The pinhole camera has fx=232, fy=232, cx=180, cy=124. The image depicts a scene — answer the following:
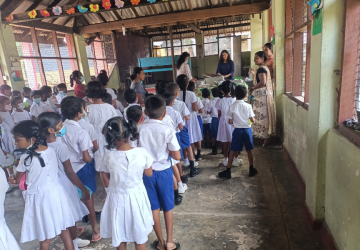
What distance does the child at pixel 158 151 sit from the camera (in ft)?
5.77

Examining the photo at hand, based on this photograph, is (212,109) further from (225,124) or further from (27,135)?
(27,135)

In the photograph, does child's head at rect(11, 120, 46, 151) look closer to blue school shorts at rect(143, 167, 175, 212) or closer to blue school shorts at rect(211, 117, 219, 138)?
blue school shorts at rect(143, 167, 175, 212)

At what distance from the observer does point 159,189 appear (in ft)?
5.90

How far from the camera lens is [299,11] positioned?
276cm

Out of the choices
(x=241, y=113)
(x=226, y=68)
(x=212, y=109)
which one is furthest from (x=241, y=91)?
(x=226, y=68)

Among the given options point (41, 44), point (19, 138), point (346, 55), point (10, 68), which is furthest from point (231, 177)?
point (41, 44)

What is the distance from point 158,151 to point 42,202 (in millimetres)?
854

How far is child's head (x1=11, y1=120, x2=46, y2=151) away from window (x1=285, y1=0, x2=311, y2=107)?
8.03 feet

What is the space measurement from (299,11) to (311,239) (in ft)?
8.09

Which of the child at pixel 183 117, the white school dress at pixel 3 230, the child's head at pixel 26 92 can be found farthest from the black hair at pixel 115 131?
the child's head at pixel 26 92

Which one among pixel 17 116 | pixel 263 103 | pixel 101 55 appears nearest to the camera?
pixel 17 116

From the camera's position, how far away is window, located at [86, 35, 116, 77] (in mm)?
9992

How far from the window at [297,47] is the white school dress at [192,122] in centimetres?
133

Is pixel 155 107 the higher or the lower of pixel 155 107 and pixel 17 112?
the higher
